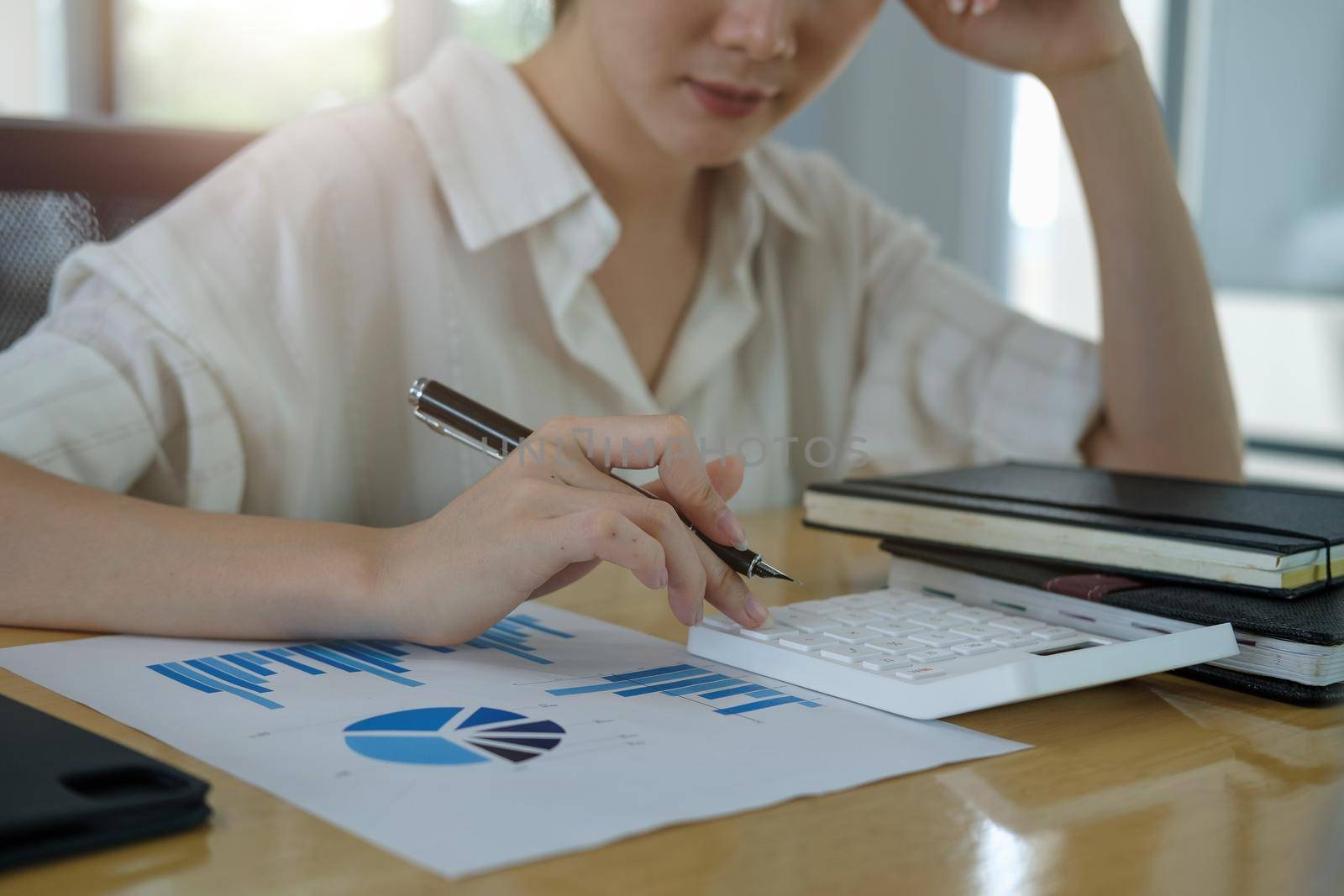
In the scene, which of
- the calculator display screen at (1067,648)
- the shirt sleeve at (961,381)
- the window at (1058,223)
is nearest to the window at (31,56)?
the window at (1058,223)

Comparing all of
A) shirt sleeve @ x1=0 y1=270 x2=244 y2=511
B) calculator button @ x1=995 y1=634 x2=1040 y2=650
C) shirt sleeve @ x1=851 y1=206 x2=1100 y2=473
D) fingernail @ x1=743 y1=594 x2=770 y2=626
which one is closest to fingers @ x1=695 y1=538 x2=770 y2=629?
fingernail @ x1=743 y1=594 x2=770 y2=626

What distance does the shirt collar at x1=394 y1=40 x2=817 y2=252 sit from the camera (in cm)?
101

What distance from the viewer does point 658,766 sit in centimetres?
45

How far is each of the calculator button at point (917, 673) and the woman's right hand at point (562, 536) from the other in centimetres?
9

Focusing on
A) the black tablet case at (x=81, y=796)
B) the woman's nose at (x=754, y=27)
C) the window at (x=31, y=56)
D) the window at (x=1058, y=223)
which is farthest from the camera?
the window at (x=1058, y=223)

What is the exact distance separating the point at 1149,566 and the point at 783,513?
45cm

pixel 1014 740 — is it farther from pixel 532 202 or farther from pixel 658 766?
pixel 532 202

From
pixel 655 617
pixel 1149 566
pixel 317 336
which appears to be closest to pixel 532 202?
pixel 317 336

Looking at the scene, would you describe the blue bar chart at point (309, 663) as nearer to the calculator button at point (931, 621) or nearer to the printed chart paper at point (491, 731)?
the printed chart paper at point (491, 731)

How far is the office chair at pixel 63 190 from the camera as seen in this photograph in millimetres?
932

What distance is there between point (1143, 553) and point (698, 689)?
248 millimetres

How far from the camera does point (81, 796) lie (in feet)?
1.25

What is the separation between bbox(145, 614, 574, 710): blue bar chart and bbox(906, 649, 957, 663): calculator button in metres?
0.16

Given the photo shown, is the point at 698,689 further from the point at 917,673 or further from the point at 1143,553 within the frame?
the point at 1143,553
